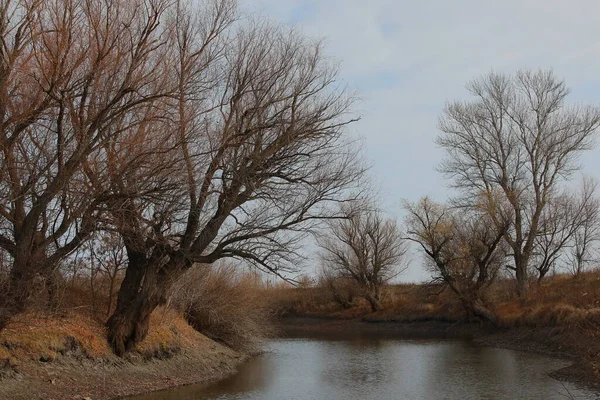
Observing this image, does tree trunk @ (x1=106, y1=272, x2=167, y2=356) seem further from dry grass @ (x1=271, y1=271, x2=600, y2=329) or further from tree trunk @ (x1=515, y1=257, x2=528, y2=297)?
tree trunk @ (x1=515, y1=257, x2=528, y2=297)

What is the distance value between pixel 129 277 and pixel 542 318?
20.4 meters

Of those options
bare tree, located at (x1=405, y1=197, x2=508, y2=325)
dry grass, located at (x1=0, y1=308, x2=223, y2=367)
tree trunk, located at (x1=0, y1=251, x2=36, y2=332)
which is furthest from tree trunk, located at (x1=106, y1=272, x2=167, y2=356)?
bare tree, located at (x1=405, y1=197, x2=508, y2=325)

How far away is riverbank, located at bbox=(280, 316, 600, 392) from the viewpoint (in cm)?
1910

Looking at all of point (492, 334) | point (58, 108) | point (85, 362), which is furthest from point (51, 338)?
point (492, 334)

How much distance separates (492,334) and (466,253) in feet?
19.5

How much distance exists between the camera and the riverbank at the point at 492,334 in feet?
62.7

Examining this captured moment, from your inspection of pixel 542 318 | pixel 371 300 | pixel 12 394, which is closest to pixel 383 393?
pixel 12 394

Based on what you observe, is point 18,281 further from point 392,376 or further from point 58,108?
point 392,376

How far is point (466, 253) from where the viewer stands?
126 ft

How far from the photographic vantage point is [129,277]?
62.7ft

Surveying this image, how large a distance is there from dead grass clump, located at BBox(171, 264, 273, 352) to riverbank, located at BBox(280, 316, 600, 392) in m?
12.4

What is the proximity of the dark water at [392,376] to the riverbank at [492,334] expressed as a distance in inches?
32.3

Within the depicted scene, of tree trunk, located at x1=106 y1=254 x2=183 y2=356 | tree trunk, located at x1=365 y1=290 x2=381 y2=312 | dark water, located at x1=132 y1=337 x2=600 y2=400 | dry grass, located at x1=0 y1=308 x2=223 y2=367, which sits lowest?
dark water, located at x1=132 y1=337 x2=600 y2=400

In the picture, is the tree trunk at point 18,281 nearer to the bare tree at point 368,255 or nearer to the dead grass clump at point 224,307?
the dead grass clump at point 224,307
